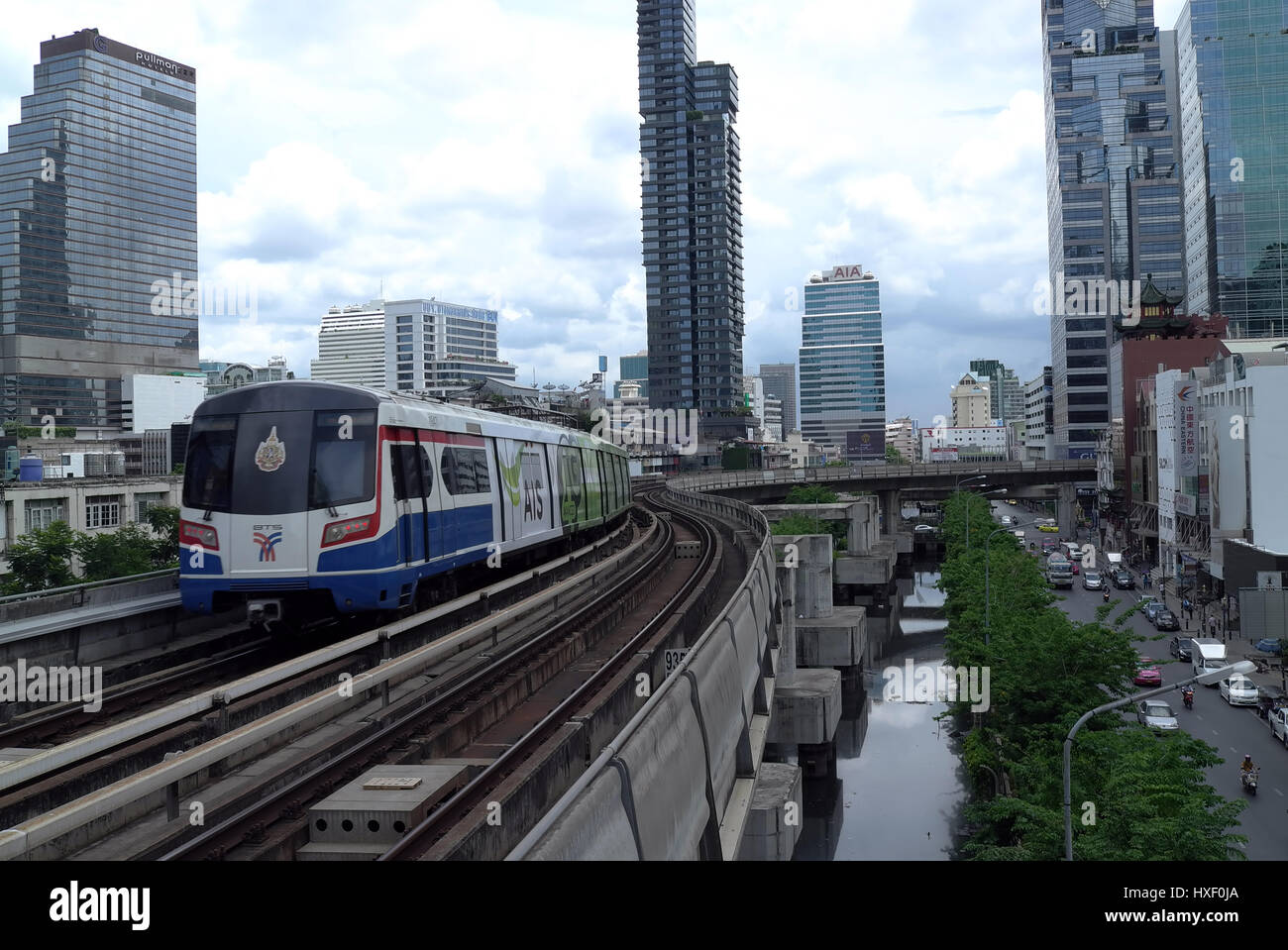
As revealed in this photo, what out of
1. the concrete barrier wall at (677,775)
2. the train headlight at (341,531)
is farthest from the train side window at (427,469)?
the concrete barrier wall at (677,775)

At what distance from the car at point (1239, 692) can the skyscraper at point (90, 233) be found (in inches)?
5094

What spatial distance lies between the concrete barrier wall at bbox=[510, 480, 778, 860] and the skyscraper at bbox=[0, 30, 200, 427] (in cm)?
13624

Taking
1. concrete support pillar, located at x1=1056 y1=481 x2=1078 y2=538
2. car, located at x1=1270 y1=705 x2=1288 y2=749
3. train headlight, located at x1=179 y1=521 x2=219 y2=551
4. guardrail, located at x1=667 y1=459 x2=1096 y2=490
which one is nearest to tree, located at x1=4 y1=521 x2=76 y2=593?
train headlight, located at x1=179 y1=521 x2=219 y2=551

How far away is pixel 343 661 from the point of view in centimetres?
1355

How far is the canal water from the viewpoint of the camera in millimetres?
26141

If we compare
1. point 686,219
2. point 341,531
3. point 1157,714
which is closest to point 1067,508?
point 1157,714

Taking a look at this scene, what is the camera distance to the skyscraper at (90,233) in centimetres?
13438

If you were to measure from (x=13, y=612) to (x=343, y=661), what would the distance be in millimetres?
4278

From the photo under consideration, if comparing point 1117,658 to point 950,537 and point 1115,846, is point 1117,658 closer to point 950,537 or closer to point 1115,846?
point 1115,846

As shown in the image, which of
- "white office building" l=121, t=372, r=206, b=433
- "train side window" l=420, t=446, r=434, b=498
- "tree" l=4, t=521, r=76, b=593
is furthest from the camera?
"white office building" l=121, t=372, r=206, b=433

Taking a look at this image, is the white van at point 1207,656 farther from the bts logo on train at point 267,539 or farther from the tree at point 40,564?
the tree at point 40,564

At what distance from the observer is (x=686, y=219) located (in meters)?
163

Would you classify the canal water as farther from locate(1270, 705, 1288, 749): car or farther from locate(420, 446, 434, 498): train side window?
locate(420, 446, 434, 498): train side window

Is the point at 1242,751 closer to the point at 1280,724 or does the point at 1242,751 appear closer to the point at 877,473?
the point at 1280,724
